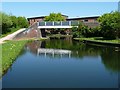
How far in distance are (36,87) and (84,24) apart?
41.2m

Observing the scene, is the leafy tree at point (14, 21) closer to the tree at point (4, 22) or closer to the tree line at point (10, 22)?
the tree line at point (10, 22)

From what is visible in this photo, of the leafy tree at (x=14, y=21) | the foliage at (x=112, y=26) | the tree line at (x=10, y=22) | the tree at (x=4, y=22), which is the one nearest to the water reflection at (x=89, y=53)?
the foliage at (x=112, y=26)

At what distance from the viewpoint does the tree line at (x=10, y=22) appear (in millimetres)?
49312

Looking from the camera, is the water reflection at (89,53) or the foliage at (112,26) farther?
the foliage at (112,26)

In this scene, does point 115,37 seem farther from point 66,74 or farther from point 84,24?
point 66,74

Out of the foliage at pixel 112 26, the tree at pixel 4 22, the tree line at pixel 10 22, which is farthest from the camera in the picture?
the tree line at pixel 10 22

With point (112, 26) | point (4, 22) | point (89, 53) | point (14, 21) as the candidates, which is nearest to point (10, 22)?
point (4, 22)

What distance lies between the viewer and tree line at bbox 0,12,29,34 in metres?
→ 49.3

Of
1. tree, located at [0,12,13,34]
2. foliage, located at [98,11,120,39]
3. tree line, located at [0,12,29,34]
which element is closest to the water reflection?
foliage, located at [98,11,120,39]

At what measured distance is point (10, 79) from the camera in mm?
14500

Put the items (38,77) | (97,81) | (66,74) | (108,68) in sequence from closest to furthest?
1. (97,81)
2. (38,77)
3. (66,74)
4. (108,68)

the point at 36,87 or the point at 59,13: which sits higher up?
the point at 59,13

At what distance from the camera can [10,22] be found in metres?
51.9

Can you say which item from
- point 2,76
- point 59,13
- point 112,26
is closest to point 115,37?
point 112,26
